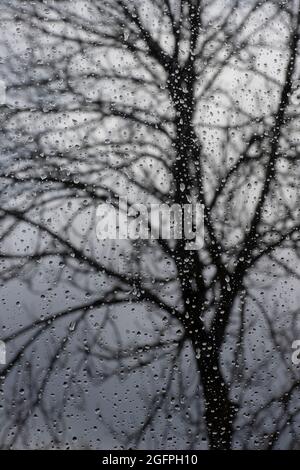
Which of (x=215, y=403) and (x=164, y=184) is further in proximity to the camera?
(x=164, y=184)

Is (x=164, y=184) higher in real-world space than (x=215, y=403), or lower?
higher

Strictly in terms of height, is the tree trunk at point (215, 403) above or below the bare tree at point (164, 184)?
below

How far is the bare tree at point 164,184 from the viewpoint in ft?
3.43

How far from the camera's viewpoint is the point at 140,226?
1.13 m

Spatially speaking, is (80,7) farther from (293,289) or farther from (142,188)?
(293,289)

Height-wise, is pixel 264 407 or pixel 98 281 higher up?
pixel 98 281

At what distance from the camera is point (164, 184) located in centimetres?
117

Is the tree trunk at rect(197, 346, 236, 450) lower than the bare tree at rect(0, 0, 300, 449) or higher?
lower

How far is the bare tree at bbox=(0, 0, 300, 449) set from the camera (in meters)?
1.04
